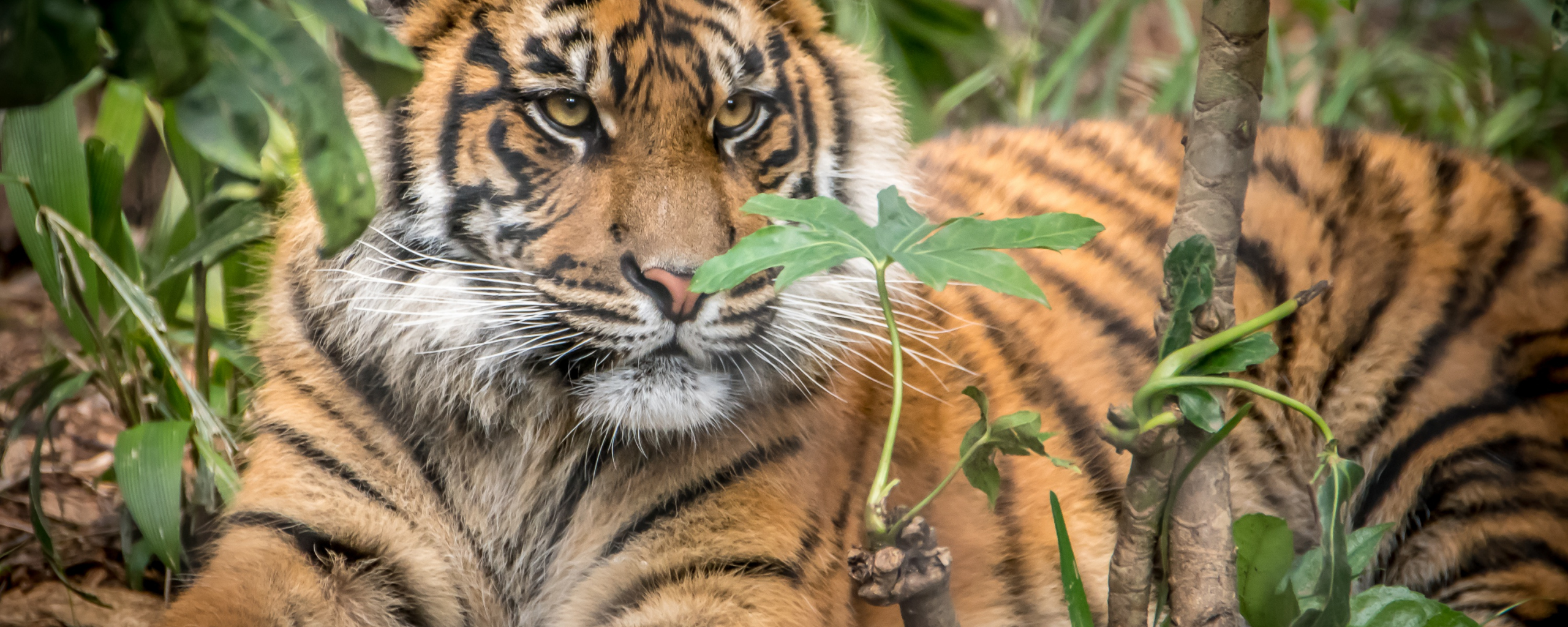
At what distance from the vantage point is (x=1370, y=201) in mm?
2443

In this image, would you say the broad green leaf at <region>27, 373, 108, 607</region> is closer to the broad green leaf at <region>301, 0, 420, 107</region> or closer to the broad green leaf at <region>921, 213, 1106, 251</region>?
the broad green leaf at <region>301, 0, 420, 107</region>

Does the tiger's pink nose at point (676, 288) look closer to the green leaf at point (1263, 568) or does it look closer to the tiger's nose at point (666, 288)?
the tiger's nose at point (666, 288)

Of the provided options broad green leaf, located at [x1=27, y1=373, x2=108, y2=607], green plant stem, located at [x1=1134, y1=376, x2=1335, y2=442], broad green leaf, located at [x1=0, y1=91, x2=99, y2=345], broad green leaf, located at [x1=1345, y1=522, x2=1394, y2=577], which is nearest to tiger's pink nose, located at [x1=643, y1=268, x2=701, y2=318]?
green plant stem, located at [x1=1134, y1=376, x2=1335, y2=442]

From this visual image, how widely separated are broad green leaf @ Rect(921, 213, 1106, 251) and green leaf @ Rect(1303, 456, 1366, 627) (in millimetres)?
379

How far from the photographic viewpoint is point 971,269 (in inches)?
49.4

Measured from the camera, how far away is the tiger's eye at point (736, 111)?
5.72ft

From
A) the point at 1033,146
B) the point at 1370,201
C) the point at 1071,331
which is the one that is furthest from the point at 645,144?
the point at 1370,201

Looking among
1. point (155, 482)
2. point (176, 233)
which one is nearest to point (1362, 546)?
point (155, 482)

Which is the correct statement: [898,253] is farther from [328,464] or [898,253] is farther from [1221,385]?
[328,464]

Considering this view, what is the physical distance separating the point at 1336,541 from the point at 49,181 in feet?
7.89

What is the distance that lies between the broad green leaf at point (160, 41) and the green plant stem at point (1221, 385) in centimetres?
98

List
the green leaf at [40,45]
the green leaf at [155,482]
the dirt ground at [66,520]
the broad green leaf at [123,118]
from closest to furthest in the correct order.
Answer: the green leaf at [40,45] < the green leaf at [155,482] < the dirt ground at [66,520] < the broad green leaf at [123,118]

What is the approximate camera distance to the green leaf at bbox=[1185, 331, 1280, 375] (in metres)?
1.28

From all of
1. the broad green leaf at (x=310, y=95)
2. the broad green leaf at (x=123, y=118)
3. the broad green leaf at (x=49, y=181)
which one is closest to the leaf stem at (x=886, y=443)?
the broad green leaf at (x=310, y=95)
